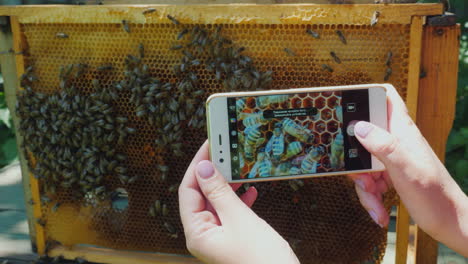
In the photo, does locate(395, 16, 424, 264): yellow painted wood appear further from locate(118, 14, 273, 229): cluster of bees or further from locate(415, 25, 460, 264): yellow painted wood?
locate(118, 14, 273, 229): cluster of bees

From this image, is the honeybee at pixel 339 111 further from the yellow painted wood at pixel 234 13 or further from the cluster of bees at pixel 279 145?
the yellow painted wood at pixel 234 13

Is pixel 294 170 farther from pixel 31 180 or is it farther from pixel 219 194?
pixel 31 180

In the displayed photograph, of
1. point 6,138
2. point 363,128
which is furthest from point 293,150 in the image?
point 6,138

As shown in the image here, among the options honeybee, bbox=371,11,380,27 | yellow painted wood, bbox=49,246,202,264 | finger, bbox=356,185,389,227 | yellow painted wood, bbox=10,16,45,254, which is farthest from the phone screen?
yellow painted wood, bbox=10,16,45,254

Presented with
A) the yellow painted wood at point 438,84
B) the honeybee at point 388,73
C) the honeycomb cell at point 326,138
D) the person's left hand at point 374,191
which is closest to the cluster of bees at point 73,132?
the honeycomb cell at point 326,138

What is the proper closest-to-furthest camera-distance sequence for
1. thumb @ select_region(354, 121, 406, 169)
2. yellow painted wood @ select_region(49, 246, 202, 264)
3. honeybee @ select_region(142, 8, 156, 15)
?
thumb @ select_region(354, 121, 406, 169) < honeybee @ select_region(142, 8, 156, 15) < yellow painted wood @ select_region(49, 246, 202, 264)

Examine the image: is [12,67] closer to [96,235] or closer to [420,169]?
[96,235]

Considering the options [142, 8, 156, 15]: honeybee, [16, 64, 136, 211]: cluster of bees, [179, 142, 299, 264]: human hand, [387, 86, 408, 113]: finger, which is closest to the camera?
[179, 142, 299, 264]: human hand
